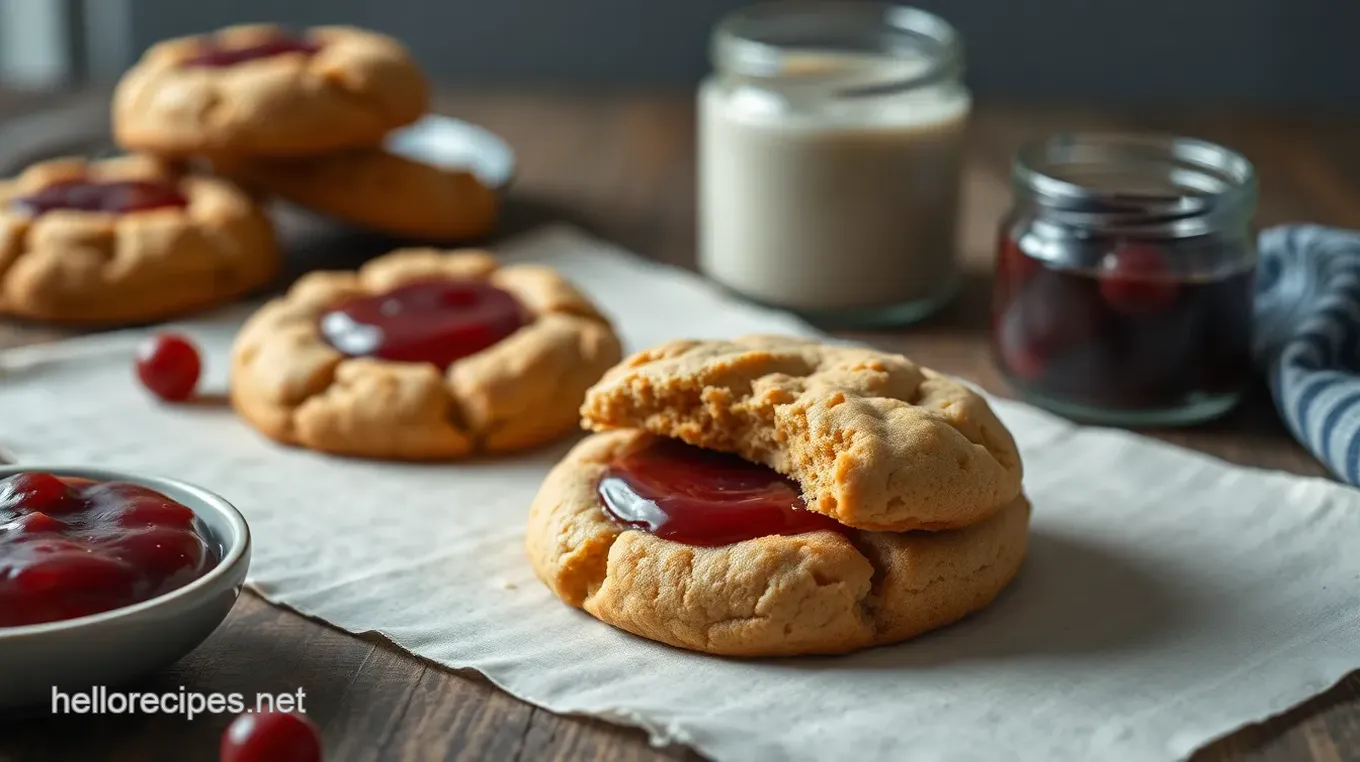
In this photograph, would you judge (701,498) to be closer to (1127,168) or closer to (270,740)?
(270,740)

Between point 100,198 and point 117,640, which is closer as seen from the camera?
point 117,640

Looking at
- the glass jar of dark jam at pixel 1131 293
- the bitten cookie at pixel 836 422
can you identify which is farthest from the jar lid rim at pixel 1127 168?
the bitten cookie at pixel 836 422

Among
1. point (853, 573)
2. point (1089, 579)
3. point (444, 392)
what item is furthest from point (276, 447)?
point (1089, 579)

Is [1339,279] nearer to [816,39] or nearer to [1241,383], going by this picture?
[1241,383]

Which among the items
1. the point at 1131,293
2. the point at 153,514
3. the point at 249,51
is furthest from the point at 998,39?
the point at 153,514

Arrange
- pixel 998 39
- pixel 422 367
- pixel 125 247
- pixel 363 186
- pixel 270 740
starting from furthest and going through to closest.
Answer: pixel 998 39
pixel 363 186
pixel 125 247
pixel 422 367
pixel 270 740

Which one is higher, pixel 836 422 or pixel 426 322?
pixel 836 422

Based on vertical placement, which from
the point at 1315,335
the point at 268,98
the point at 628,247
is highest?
the point at 268,98

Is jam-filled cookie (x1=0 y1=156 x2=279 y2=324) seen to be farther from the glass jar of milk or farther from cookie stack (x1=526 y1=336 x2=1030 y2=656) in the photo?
cookie stack (x1=526 y1=336 x2=1030 y2=656)

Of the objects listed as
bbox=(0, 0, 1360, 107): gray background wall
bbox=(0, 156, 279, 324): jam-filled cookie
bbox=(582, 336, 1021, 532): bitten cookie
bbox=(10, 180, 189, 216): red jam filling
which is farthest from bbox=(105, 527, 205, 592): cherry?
bbox=(0, 0, 1360, 107): gray background wall

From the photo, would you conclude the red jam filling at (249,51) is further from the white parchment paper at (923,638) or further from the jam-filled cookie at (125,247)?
the white parchment paper at (923,638)
